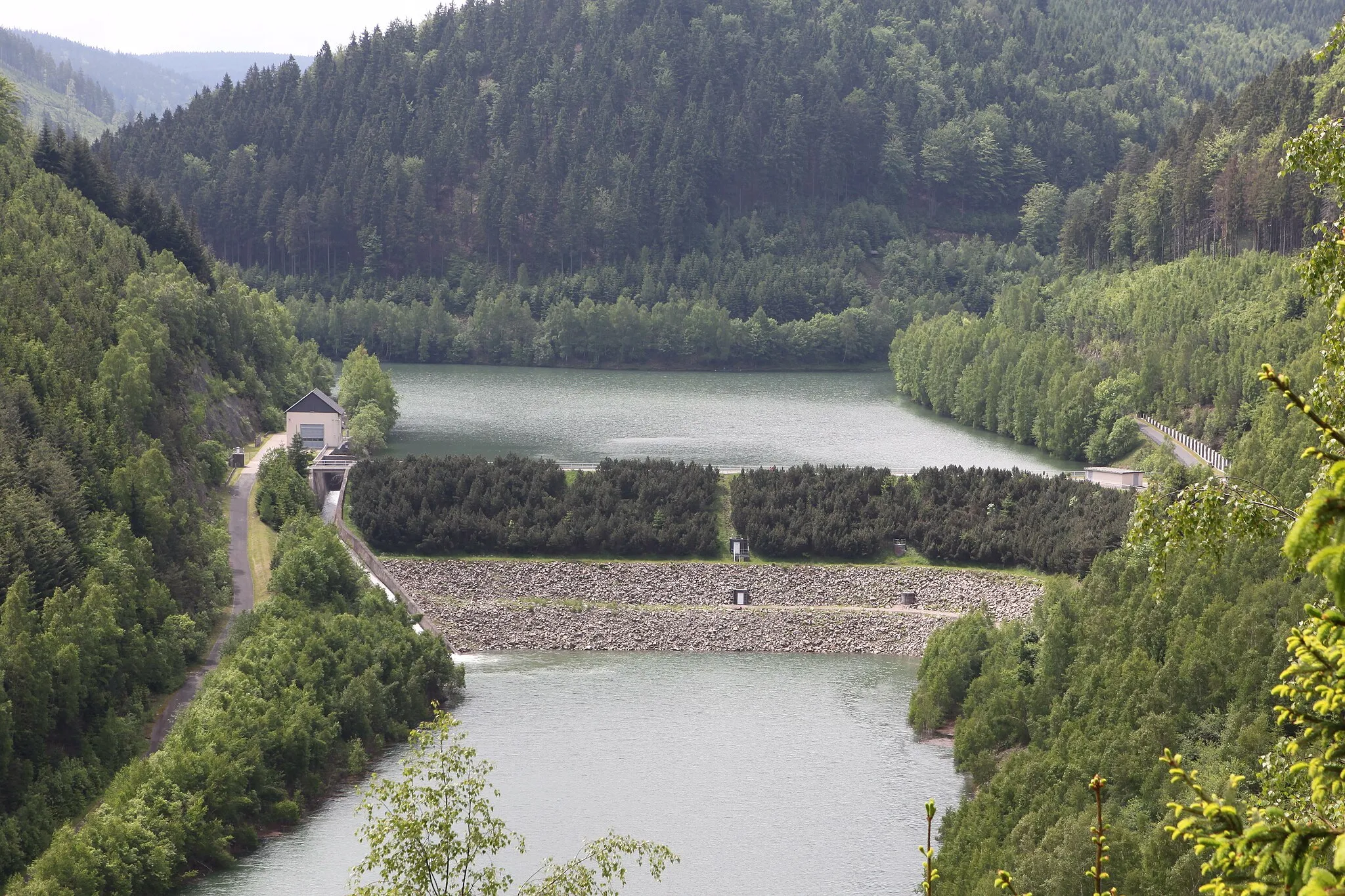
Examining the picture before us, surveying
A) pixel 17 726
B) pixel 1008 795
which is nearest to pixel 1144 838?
pixel 1008 795

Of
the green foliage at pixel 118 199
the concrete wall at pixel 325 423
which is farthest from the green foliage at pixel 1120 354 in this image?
the green foliage at pixel 118 199

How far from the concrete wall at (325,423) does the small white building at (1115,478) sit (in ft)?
106

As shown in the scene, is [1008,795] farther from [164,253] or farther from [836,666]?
[164,253]

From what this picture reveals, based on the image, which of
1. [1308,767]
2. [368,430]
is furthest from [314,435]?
[1308,767]

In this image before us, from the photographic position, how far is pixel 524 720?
49.5m

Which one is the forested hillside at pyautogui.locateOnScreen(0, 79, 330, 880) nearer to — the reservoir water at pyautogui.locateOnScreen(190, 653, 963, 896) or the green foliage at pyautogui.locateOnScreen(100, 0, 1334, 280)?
the reservoir water at pyautogui.locateOnScreen(190, 653, 963, 896)

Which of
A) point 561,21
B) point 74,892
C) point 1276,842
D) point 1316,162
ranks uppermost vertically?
point 561,21

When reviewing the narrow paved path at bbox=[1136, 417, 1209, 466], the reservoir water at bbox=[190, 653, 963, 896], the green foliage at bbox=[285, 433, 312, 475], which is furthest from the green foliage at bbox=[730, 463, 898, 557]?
the green foliage at bbox=[285, 433, 312, 475]

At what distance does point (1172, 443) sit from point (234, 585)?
4276cm

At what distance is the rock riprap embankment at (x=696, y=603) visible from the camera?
59.9 metres

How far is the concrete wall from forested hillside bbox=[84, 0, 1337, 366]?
62.7 meters

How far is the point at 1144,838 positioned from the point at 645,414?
7162 centimetres

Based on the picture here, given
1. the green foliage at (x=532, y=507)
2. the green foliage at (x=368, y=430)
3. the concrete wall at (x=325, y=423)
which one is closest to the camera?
the green foliage at (x=532, y=507)

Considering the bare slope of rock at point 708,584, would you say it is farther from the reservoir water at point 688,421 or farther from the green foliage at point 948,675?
the reservoir water at point 688,421
